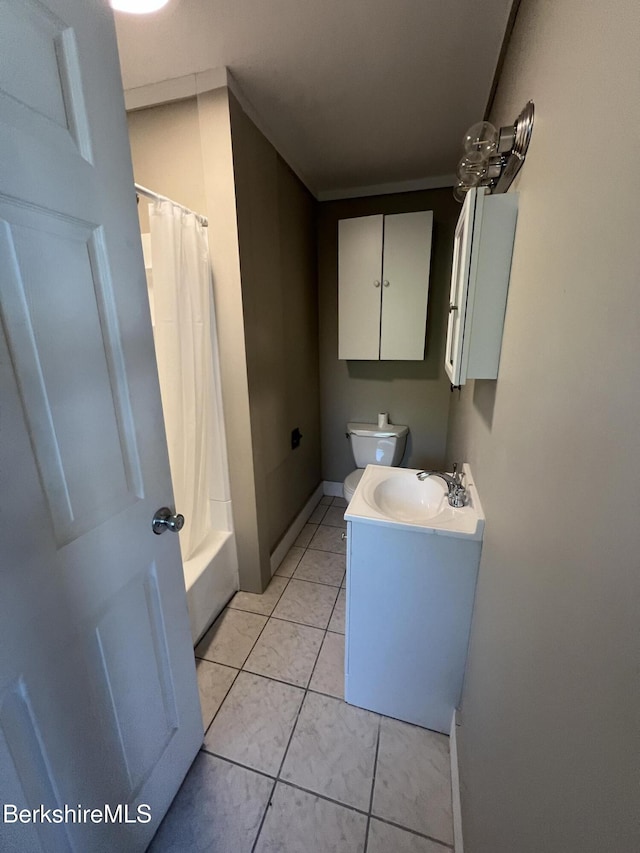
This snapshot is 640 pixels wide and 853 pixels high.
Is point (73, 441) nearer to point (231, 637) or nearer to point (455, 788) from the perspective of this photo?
point (231, 637)

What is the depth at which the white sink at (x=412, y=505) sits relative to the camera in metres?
1.04

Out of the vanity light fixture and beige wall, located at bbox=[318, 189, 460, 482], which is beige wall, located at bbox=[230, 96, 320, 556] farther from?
the vanity light fixture

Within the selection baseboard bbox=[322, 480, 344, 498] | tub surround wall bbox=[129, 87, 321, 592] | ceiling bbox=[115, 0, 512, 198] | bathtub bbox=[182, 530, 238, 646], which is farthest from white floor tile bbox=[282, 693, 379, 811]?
ceiling bbox=[115, 0, 512, 198]

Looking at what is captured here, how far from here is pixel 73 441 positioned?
25.7 inches

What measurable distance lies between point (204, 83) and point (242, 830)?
8.34ft

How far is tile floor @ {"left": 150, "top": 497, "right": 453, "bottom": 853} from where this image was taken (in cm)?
96

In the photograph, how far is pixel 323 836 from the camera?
Answer: 957 millimetres

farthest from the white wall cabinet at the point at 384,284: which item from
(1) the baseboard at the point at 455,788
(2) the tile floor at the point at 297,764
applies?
(1) the baseboard at the point at 455,788

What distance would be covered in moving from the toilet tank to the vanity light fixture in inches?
62.2

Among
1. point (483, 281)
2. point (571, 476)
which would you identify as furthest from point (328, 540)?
point (571, 476)

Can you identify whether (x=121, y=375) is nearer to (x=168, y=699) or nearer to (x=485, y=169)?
(x=168, y=699)

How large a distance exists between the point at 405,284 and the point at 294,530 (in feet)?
5.89

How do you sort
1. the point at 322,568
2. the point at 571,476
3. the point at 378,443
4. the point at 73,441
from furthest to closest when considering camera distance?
the point at 378,443 < the point at 322,568 < the point at 73,441 < the point at 571,476

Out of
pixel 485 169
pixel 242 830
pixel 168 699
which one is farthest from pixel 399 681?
pixel 485 169
